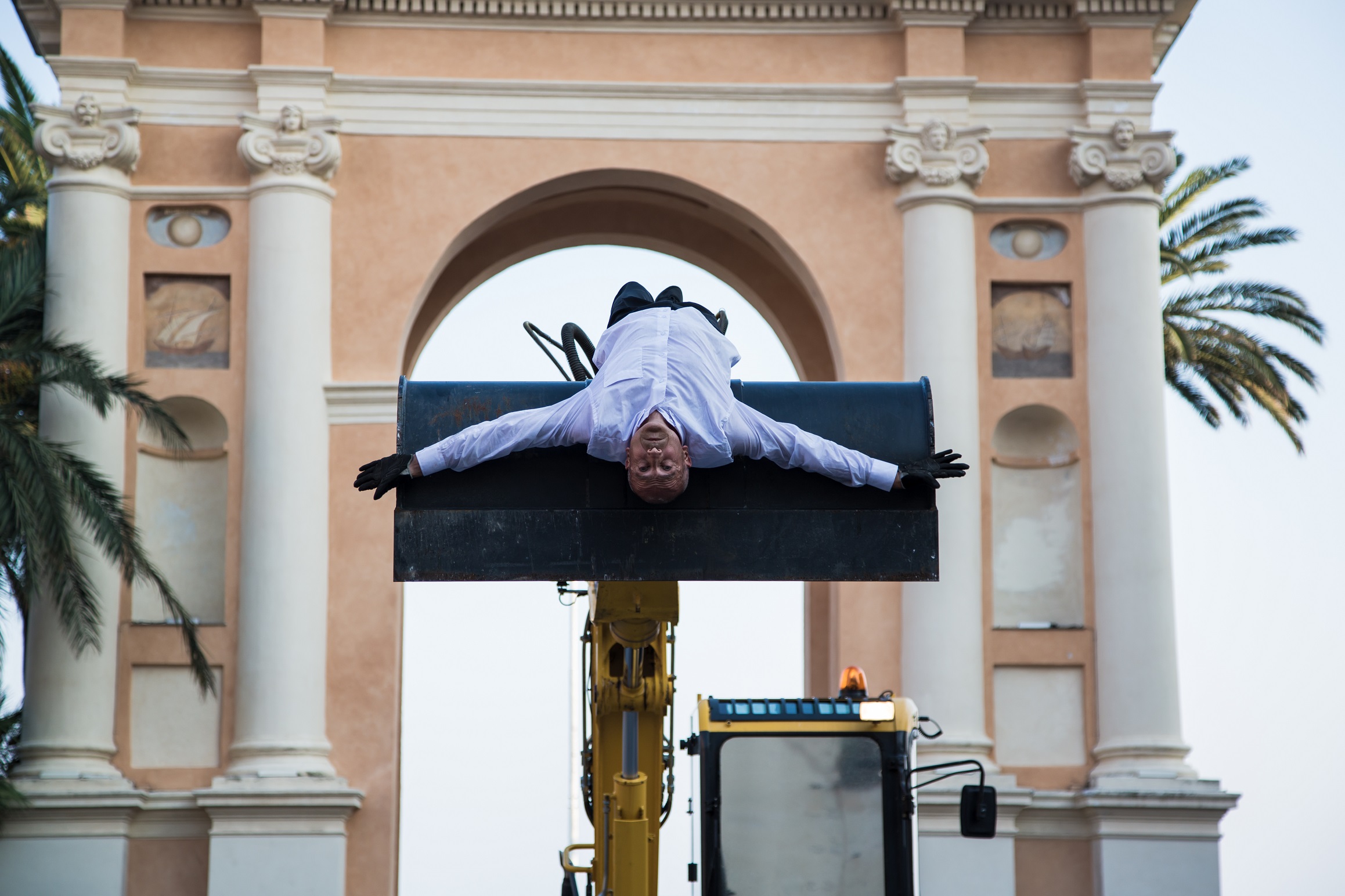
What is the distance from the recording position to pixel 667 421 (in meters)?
8.61

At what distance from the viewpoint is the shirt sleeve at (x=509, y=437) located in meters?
8.95

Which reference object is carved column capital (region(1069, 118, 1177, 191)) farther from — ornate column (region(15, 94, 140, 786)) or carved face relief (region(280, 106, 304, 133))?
ornate column (region(15, 94, 140, 786))

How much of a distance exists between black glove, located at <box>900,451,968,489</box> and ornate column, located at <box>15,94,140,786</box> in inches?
457

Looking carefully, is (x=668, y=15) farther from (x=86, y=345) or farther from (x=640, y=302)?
(x=640, y=302)

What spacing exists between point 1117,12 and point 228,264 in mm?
10194

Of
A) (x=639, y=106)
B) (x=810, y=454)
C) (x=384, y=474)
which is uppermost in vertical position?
(x=639, y=106)

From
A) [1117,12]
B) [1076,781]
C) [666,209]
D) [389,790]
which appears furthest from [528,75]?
[1076,781]

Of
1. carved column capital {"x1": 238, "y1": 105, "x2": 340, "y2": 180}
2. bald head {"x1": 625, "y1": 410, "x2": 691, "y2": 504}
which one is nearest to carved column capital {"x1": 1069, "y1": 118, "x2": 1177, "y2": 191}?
carved column capital {"x1": 238, "y1": 105, "x2": 340, "y2": 180}

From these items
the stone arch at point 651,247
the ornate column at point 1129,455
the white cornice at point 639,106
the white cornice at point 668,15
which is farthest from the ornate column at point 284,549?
the ornate column at point 1129,455

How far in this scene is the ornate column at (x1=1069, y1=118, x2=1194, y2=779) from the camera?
19.1 metres

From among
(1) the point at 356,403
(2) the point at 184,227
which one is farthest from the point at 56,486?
(2) the point at 184,227

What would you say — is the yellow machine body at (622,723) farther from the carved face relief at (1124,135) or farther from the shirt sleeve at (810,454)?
the carved face relief at (1124,135)

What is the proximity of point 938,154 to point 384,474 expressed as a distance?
12.4m

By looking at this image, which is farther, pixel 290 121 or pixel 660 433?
pixel 290 121
